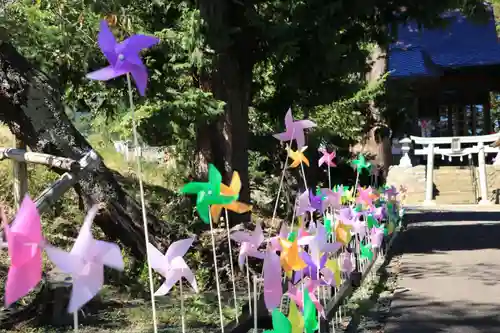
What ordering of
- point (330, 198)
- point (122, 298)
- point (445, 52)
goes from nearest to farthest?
point (330, 198) → point (122, 298) → point (445, 52)

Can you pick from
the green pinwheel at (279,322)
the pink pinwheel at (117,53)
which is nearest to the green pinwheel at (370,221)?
the green pinwheel at (279,322)

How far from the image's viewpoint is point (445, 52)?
25750 mm

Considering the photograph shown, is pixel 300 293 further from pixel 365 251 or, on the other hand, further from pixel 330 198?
pixel 365 251

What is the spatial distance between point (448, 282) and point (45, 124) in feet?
15.0

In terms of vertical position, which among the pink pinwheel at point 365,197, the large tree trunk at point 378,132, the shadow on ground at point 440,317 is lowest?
the shadow on ground at point 440,317

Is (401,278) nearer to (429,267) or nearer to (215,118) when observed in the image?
(429,267)

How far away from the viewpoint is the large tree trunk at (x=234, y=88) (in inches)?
331

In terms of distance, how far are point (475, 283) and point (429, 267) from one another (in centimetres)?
109

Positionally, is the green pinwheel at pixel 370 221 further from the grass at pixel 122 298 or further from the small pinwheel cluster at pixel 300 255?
the grass at pixel 122 298

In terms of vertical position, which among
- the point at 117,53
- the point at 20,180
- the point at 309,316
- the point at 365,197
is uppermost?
the point at 117,53

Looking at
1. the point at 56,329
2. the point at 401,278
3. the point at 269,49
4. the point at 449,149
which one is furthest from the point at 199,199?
the point at 449,149

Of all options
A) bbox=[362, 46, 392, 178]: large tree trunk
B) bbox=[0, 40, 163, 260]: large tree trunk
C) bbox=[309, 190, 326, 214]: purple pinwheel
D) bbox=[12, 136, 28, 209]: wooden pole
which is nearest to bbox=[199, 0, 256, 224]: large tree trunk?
bbox=[0, 40, 163, 260]: large tree trunk

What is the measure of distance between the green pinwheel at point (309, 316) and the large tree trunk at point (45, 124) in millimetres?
4328

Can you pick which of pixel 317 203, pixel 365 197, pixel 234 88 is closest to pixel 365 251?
pixel 365 197
